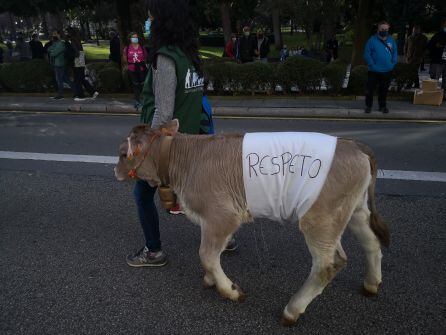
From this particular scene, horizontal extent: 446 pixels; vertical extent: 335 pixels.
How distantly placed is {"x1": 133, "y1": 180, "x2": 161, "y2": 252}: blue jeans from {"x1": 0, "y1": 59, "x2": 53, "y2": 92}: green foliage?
11.7 metres

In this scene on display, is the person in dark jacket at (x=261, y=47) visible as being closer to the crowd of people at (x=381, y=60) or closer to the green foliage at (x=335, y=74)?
the green foliage at (x=335, y=74)

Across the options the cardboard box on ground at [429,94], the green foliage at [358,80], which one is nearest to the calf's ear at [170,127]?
the cardboard box on ground at [429,94]

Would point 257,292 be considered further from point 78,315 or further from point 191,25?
point 191,25

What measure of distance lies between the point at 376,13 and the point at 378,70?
5.87 m

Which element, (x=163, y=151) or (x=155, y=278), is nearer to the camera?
(x=163, y=151)

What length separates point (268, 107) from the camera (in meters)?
10.8

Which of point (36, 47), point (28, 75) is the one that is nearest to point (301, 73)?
point (28, 75)

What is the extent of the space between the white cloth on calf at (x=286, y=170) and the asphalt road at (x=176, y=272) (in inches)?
35.3

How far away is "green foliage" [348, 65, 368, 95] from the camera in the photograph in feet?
37.6

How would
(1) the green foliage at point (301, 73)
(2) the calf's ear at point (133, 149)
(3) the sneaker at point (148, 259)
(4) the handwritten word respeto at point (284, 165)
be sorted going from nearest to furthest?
(4) the handwritten word respeto at point (284, 165), (2) the calf's ear at point (133, 149), (3) the sneaker at point (148, 259), (1) the green foliage at point (301, 73)

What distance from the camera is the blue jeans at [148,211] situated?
3.31 meters

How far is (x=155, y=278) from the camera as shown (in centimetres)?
347

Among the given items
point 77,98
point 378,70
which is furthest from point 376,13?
point 77,98

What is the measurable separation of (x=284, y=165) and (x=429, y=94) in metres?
9.27
